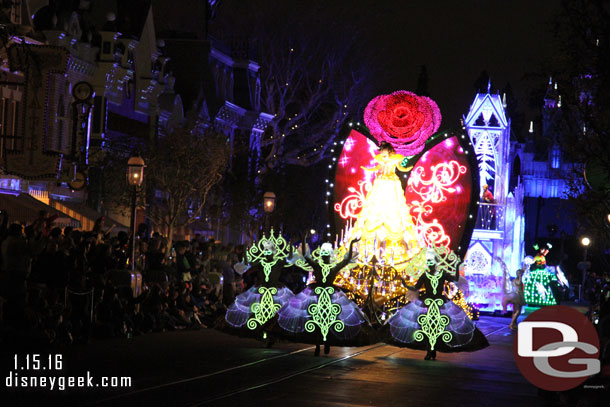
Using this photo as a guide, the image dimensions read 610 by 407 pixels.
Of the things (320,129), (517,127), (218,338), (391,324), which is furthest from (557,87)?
(517,127)

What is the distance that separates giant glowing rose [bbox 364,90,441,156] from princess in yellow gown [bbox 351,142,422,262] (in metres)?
2.44

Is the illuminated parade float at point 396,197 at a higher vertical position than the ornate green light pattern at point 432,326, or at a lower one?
higher

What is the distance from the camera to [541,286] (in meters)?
41.1

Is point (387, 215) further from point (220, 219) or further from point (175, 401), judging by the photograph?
point (220, 219)

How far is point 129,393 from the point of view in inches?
473

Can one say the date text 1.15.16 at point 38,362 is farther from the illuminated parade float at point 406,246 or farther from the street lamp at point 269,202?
the street lamp at point 269,202

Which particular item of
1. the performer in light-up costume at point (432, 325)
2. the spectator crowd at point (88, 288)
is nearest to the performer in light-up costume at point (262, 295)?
the performer in light-up costume at point (432, 325)

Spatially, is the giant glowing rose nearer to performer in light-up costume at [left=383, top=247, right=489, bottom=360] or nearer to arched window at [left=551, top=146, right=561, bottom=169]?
performer in light-up costume at [left=383, top=247, right=489, bottom=360]

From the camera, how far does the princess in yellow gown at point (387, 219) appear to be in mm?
22969

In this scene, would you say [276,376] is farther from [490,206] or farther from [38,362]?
[490,206]

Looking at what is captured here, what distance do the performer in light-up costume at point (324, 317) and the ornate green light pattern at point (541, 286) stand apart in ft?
80.5

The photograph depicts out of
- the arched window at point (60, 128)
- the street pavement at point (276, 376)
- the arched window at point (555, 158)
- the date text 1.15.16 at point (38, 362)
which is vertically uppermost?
the arched window at point (555, 158)

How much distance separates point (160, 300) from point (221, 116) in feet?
86.4

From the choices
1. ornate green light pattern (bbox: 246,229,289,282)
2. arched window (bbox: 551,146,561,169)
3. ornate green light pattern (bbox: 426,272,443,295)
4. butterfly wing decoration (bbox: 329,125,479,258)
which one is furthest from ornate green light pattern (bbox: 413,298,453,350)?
→ arched window (bbox: 551,146,561,169)
